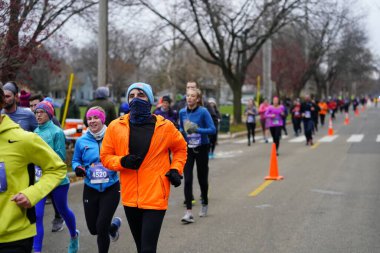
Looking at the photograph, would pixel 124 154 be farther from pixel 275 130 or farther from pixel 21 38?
pixel 275 130

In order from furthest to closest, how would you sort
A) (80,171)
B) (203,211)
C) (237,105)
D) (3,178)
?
(237,105) < (203,211) < (80,171) < (3,178)

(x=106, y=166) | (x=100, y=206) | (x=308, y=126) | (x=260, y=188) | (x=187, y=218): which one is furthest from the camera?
(x=308, y=126)

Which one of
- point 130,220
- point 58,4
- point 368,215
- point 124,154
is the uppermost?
point 58,4

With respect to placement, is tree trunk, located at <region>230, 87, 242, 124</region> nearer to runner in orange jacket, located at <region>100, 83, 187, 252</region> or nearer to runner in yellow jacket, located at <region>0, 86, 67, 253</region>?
runner in orange jacket, located at <region>100, 83, 187, 252</region>

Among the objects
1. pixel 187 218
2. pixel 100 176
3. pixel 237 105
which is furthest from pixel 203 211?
pixel 237 105

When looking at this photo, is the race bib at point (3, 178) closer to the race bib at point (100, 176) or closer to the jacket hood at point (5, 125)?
the jacket hood at point (5, 125)

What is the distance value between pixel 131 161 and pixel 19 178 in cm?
127

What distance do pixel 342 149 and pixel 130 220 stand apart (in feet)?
53.5

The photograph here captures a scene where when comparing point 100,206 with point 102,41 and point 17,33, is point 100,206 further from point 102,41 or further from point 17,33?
point 102,41

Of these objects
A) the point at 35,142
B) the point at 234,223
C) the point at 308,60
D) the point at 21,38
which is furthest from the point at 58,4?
the point at 308,60

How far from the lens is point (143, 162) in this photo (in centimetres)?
503

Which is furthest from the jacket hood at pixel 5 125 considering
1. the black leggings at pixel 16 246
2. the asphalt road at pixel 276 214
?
the asphalt road at pixel 276 214

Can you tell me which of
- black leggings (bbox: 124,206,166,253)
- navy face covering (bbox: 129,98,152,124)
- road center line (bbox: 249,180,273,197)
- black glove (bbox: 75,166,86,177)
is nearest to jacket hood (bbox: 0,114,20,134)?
navy face covering (bbox: 129,98,152,124)

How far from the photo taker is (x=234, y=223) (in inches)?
330
